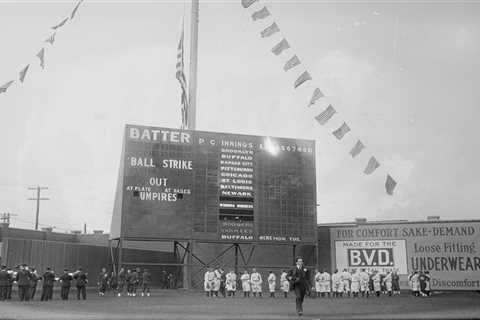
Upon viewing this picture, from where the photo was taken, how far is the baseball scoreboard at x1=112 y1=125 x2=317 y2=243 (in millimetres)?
27359

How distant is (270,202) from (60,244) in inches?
429

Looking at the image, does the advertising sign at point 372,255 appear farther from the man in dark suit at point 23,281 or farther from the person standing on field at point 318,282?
the man in dark suit at point 23,281

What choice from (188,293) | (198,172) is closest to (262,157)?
(198,172)

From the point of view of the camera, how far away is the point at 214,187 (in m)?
28.4

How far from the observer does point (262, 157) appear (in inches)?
1153

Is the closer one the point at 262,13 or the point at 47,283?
the point at 47,283

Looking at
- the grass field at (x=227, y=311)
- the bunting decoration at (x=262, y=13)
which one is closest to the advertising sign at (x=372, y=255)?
the grass field at (x=227, y=311)

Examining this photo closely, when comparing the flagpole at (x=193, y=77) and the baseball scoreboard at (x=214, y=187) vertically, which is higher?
the flagpole at (x=193, y=77)

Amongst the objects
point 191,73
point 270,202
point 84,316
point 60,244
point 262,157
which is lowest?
point 84,316

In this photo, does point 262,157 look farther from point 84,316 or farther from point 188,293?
point 84,316

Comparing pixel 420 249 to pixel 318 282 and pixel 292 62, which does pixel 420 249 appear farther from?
pixel 292 62

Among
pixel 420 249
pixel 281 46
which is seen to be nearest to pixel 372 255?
pixel 420 249

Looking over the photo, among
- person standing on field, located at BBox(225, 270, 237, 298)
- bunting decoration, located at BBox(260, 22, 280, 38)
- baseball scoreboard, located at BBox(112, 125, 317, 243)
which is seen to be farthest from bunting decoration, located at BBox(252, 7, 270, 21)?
person standing on field, located at BBox(225, 270, 237, 298)

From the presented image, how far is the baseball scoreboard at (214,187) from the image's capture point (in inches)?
1077
